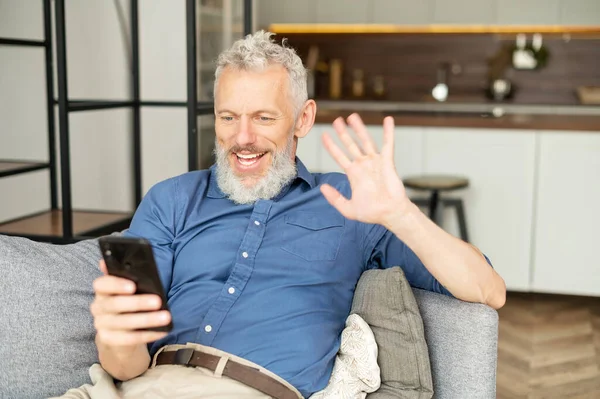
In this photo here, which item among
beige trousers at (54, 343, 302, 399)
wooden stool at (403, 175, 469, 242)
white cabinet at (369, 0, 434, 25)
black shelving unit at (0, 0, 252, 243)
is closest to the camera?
beige trousers at (54, 343, 302, 399)

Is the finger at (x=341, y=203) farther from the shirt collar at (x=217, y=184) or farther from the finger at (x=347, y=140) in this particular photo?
the shirt collar at (x=217, y=184)

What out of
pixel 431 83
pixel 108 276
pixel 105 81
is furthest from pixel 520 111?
pixel 108 276

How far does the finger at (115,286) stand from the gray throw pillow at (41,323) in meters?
0.44

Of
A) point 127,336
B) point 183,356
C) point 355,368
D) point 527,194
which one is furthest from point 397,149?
point 127,336

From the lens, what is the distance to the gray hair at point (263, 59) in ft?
6.11

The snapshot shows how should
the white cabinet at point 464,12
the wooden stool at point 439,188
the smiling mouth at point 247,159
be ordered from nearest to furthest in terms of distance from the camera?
the smiling mouth at point 247,159
the wooden stool at point 439,188
the white cabinet at point 464,12

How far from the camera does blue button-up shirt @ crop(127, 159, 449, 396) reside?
1.70m

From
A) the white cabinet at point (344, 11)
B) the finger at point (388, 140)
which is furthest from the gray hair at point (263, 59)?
the white cabinet at point (344, 11)

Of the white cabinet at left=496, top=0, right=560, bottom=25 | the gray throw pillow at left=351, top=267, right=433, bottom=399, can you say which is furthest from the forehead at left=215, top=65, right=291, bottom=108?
the white cabinet at left=496, top=0, right=560, bottom=25

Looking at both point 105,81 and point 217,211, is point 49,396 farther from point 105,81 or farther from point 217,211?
point 105,81

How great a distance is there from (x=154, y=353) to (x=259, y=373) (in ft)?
0.93

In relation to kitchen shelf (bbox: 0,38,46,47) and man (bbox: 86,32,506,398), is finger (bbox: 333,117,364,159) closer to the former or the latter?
man (bbox: 86,32,506,398)

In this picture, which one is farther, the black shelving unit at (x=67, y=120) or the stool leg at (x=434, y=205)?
the stool leg at (x=434, y=205)

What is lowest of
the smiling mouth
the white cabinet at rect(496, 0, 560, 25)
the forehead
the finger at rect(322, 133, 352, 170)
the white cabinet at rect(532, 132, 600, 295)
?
the white cabinet at rect(532, 132, 600, 295)
